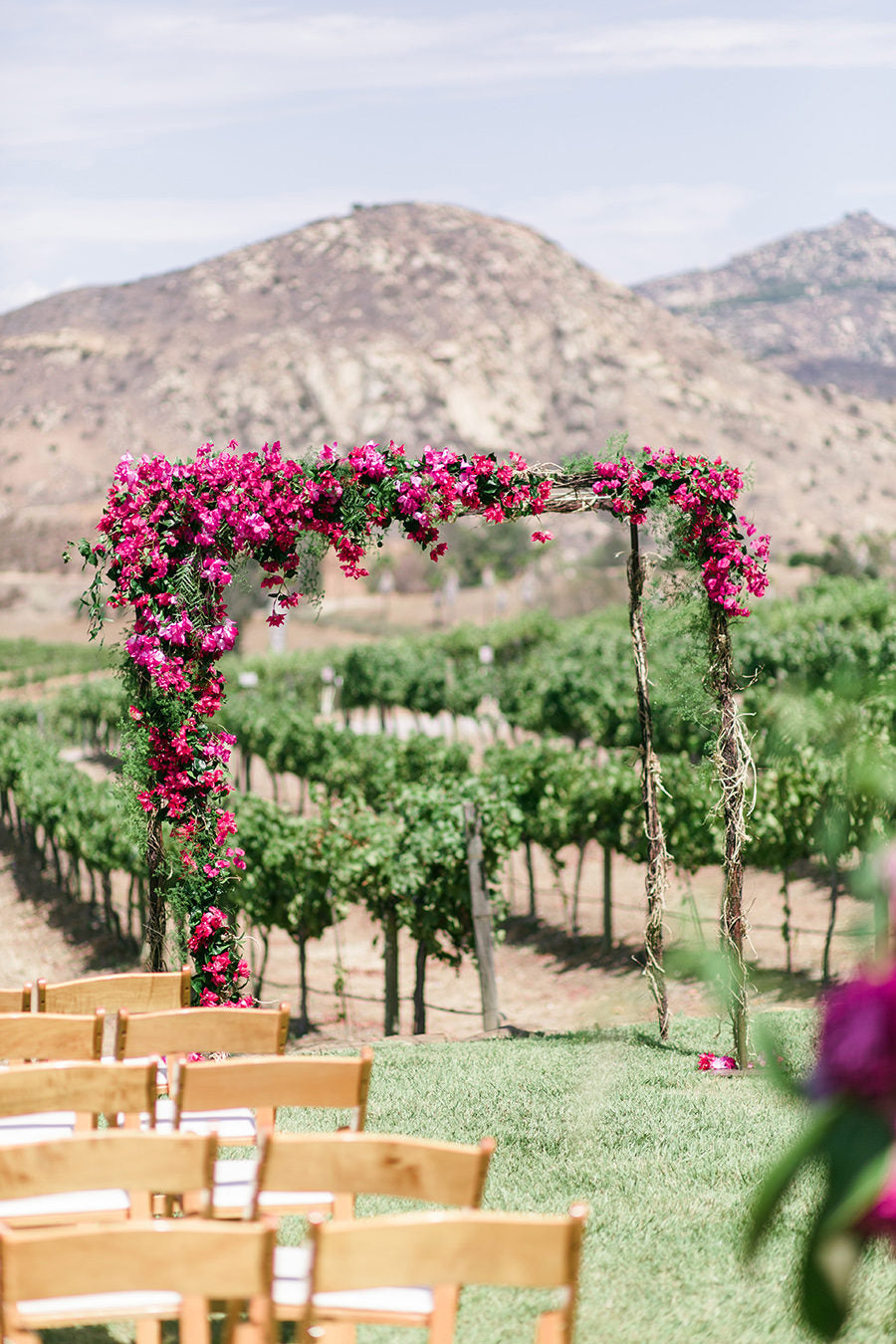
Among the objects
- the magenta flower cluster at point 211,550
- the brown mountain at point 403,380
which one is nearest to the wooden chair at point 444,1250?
the magenta flower cluster at point 211,550

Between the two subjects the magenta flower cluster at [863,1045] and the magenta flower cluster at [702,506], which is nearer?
the magenta flower cluster at [863,1045]

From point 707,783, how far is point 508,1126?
2.46 meters

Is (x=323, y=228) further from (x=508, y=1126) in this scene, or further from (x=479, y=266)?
(x=508, y=1126)

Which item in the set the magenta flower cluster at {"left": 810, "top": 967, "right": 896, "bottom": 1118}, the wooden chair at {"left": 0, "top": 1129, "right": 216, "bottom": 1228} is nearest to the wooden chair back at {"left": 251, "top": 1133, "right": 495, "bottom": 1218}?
the wooden chair at {"left": 0, "top": 1129, "right": 216, "bottom": 1228}

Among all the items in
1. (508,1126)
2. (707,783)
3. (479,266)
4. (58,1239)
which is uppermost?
(479,266)

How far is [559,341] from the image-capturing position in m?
104

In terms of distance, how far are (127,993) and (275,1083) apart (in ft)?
5.13

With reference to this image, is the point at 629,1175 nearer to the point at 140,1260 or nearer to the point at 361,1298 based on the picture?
the point at 361,1298

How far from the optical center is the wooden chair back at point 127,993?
4723 mm

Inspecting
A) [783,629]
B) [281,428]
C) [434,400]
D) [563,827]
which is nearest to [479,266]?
[434,400]

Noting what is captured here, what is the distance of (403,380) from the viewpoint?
97875 mm

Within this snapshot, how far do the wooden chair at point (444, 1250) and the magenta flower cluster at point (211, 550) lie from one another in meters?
4.64

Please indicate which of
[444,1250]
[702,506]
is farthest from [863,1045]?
[702,506]

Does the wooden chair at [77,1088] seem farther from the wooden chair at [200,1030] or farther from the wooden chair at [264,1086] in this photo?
the wooden chair at [200,1030]
